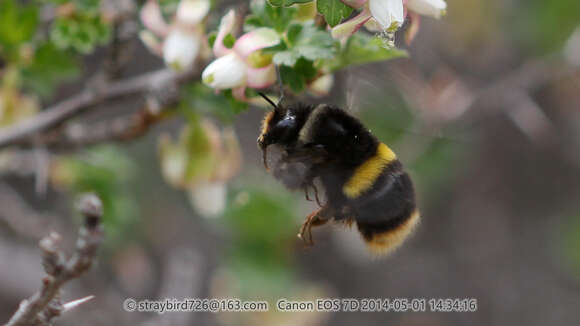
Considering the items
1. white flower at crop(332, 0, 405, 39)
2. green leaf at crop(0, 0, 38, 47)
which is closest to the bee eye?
white flower at crop(332, 0, 405, 39)

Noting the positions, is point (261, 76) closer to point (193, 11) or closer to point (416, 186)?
point (193, 11)

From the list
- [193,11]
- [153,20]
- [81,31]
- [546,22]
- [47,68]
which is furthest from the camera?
[546,22]

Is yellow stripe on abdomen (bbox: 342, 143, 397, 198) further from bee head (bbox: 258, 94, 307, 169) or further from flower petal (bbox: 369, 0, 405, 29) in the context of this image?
flower petal (bbox: 369, 0, 405, 29)

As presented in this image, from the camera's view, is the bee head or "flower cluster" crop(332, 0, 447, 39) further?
the bee head

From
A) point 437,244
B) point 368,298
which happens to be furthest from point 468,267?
point 368,298

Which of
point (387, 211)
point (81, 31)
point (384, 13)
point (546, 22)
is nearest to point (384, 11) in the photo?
point (384, 13)
